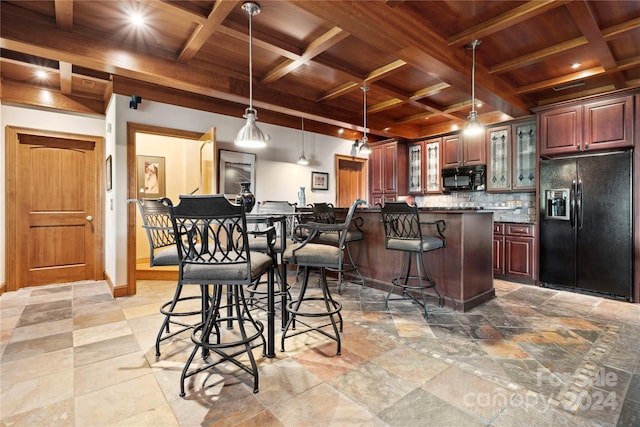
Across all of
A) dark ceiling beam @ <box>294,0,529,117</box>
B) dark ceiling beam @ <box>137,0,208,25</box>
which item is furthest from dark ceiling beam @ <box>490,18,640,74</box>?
dark ceiling beam @ <box>137,0,208,25</box>

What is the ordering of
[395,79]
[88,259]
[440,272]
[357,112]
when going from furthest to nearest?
1. [357,112]
2. [88,259]
3. [395,79]
4. [440,272]

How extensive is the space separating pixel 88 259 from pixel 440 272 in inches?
189

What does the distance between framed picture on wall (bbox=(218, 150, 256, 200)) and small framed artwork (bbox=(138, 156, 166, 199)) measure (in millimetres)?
1585

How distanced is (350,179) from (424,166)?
1.54 meters

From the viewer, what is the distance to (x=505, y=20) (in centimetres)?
264

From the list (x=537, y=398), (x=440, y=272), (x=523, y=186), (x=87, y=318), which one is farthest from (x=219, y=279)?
(x=523, y=186)

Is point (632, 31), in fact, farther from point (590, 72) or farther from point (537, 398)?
point (537, 398)

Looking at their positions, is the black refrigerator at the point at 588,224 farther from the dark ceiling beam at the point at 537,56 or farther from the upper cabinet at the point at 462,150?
the dark ceiling beam at the point at 537,56

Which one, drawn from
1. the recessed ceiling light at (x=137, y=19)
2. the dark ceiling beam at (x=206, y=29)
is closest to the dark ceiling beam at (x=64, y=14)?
the recessed ceiling light at (x=137, y=19)

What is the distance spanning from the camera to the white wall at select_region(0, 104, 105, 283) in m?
3.82

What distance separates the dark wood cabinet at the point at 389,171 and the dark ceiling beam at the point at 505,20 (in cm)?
322

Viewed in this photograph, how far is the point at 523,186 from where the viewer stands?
15.2 ft

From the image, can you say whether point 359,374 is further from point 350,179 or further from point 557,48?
point 350,179

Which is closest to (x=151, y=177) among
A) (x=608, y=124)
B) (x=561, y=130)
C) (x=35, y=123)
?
(x=35, y=123)
